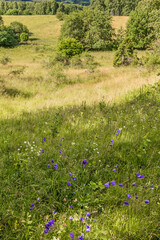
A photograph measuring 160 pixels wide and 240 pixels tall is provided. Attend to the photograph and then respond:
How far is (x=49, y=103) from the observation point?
6.99 metres

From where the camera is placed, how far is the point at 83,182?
7.72ft

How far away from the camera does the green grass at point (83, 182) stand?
1.70m

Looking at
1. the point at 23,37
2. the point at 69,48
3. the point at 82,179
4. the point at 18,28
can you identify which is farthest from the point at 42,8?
the point at 82,179

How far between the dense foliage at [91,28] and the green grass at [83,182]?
44491 millimetres

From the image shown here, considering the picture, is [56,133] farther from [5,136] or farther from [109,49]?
[109,49]

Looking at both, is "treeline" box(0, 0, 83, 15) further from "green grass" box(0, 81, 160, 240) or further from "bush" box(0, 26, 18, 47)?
"green grass" box(0, 81, 160, 240)

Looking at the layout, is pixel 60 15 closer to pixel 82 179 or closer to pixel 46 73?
pixel 46 73

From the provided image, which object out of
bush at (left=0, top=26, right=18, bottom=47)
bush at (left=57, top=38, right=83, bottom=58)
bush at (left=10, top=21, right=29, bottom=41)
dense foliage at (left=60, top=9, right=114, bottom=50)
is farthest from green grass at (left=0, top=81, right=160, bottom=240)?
bush at (left=10, top=21, right=29, bottom=41)

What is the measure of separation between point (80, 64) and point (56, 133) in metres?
Result: 20.2

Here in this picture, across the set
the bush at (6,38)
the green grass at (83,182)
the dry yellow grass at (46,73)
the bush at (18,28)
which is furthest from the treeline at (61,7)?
the green grass at (83,182)

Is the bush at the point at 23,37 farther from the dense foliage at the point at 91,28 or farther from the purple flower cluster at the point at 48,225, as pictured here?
the purple flower cluster at the point at 48,225

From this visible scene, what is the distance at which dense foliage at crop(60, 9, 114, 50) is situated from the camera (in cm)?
4462

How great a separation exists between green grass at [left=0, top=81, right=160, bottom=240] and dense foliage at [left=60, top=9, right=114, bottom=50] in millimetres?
44491

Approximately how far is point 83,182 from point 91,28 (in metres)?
49.7
